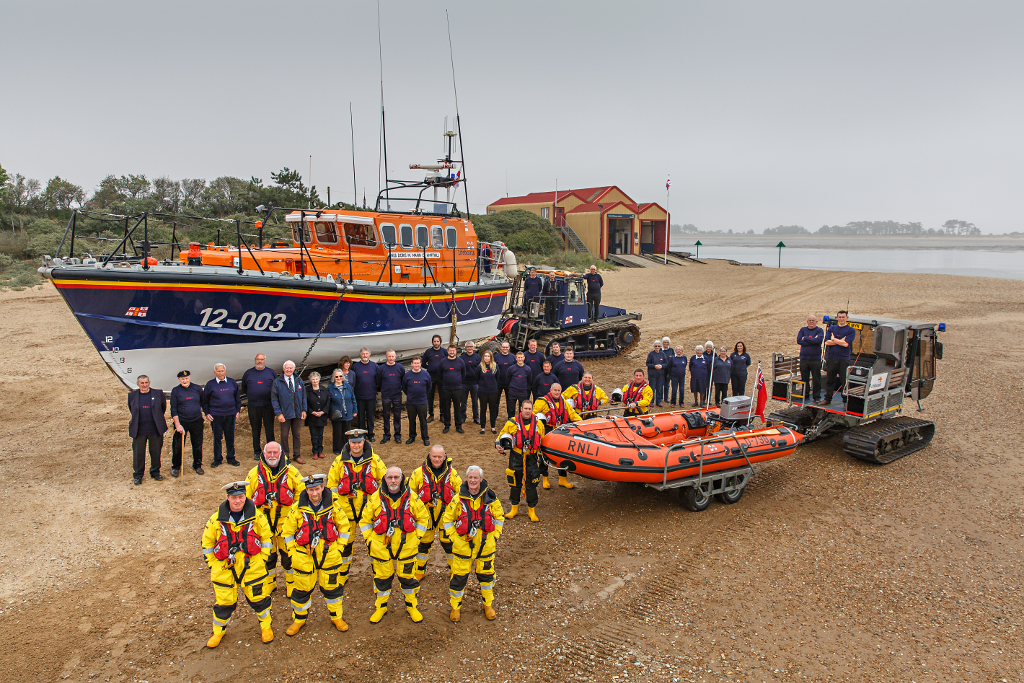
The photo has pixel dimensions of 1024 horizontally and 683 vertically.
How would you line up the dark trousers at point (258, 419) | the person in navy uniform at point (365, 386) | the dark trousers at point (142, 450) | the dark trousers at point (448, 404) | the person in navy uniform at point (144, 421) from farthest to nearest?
the dark trousers at point (448, 404)
the person in navy uniform at point (365, 386)
the dark trousers at point (258, 419)
the dark trousers at point (142, 450)
the person in navy uniform at point (144, 421)

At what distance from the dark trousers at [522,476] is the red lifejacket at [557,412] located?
0.78m

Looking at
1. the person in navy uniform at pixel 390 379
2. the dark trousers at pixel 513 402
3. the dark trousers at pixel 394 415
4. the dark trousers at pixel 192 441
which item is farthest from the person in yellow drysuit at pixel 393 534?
the dark trousers at pixel 513 402

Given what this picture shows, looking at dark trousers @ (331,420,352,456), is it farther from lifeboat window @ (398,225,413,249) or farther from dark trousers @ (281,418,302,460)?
lifeboat window @ (398,225,413,249)

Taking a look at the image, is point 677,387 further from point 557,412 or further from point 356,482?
point 356,482

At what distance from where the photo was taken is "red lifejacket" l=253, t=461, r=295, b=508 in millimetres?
5051

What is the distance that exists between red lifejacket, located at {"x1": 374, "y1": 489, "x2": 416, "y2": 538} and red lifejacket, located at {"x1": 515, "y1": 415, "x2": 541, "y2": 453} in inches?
81.7

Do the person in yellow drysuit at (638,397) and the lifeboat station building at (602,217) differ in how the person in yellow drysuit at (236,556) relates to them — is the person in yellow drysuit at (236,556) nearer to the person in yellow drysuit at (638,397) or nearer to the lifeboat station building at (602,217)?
the person in yellow drysuit at (638,397)

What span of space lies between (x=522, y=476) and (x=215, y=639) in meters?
3.24

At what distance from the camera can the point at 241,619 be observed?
4.92 metres

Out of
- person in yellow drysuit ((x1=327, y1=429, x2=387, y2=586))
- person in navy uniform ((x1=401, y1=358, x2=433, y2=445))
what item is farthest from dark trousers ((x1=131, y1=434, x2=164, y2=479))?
person in yellow drysuit ((x1=327, y1=429, x2=387, y2=586))

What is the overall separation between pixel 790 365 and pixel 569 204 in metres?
35.0

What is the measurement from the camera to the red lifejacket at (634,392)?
26.7 ft

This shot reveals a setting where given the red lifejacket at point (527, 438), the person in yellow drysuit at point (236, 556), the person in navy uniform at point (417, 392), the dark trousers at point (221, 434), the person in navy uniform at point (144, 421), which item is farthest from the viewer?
the person in navy uniform at point (417, 392)

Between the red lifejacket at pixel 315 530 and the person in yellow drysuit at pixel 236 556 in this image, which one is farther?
the red lifejacket at pixel 315 530
